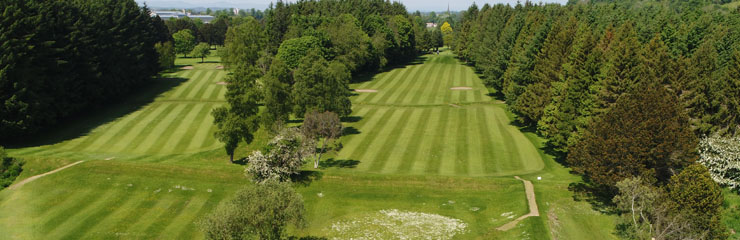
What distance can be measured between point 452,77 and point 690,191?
9483 centimetres

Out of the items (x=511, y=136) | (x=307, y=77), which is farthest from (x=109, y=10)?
(x=511, y=136)

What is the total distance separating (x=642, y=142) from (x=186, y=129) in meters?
59.6

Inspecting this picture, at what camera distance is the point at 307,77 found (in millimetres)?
66125

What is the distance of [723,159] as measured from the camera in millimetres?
44344

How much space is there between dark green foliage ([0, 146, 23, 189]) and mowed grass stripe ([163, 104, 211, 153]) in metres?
16.4

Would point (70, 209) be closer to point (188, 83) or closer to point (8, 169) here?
point (8, 169)

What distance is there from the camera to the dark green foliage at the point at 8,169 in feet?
155

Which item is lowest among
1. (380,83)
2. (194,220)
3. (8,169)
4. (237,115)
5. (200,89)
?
(194,220)

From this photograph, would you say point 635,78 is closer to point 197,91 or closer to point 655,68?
point 655,68

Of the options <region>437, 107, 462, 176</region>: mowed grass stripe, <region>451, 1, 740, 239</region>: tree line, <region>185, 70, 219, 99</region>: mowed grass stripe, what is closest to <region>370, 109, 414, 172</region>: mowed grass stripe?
<region>437, 107, 462, 176</region>: mowed grass stripe

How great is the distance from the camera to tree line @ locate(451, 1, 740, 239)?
35188mm

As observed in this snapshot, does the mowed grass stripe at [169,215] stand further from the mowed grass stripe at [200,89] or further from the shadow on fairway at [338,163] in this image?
the mowed grass stripe at [200,89]

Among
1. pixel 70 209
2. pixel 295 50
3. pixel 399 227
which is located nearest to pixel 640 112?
pixel 399 227

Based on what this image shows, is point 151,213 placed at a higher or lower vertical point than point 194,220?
higher
